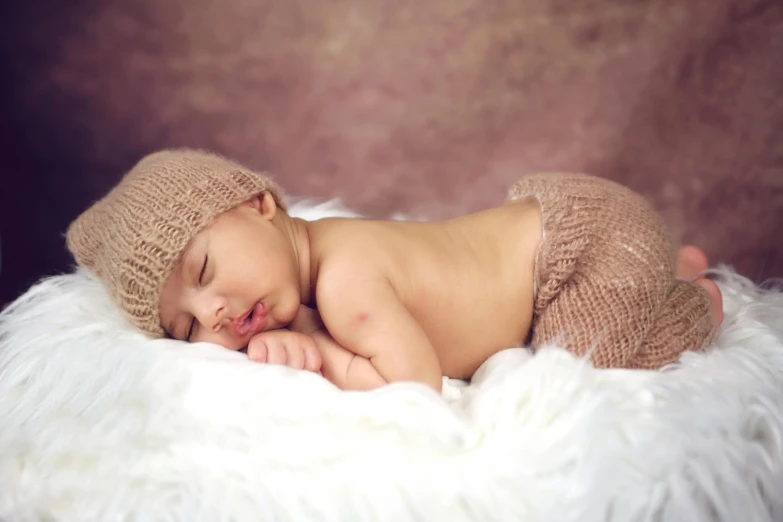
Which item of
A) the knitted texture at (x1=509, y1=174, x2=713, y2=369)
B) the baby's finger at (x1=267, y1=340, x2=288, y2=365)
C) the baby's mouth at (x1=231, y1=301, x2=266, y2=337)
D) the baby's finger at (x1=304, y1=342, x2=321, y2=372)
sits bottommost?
the baby's finger at (x1=304, y1=342, x2=321, y2=372)

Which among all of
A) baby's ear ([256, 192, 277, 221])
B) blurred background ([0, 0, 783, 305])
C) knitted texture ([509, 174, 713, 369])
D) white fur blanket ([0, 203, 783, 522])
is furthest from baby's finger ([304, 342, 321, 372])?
blurred background ([0, 0, 783, 305])

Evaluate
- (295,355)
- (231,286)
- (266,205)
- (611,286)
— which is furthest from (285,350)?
(611,286)

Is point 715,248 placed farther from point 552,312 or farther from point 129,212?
point 129,212

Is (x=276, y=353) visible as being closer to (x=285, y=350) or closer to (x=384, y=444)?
(x=285, y=350)

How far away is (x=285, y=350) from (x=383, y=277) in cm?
18

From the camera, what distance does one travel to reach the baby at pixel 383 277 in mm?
905

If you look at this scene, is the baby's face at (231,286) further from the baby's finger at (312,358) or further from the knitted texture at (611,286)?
the knitted texture at (611,286)

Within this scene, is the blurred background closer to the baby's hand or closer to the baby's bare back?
the baby's bare back

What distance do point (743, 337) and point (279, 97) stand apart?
1139mm

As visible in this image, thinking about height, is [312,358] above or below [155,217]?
below

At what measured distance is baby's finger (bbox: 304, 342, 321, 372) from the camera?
0.93 metres

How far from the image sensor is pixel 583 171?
4.89 ft

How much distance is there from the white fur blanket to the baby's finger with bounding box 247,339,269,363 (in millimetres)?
43

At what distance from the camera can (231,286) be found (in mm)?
904
